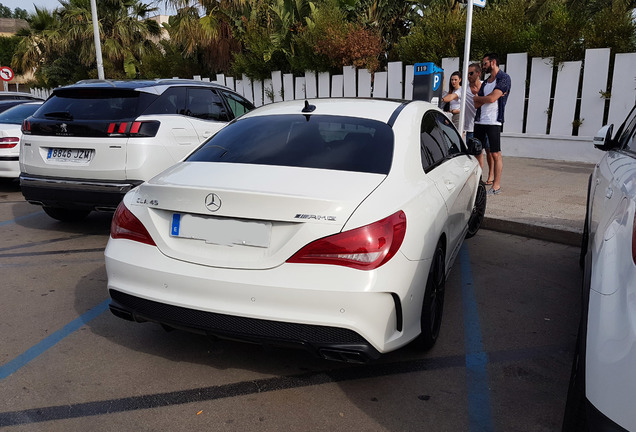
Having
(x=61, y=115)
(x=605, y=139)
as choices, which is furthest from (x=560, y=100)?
(x=61, y=115)

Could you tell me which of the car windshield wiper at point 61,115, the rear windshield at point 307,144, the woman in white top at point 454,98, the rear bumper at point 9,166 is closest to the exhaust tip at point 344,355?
the rear windshield at point 307,144

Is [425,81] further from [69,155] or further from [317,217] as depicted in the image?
[317,217]

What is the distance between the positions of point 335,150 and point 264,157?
17.0 inches

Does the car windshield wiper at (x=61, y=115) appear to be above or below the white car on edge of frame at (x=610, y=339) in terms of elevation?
above

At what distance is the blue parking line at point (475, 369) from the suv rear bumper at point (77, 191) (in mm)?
3389

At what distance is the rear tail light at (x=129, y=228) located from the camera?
280 centimetres

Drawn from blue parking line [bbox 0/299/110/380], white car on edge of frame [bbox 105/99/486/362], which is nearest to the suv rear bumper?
blue parking line [bbox 0/299/110/380]

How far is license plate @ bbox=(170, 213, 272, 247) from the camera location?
2.55 metres

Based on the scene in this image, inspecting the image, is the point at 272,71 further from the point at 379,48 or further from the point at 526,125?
the point at 526,125

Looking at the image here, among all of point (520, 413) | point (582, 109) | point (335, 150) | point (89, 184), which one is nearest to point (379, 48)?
point (582, 109)

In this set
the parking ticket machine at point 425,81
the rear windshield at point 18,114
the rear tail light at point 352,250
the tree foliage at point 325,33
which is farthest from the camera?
the tree foliage at point 325,33

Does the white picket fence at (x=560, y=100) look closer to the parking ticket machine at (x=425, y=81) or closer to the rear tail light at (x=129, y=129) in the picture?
the parking ticket machine at (x=425, y=81)

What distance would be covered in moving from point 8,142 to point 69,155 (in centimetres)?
373

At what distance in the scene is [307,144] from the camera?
10.7ft
